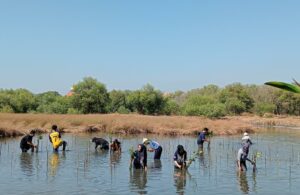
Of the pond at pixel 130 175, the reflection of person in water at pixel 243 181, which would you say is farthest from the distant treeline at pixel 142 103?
the reflection of person in water at pixel 243 181

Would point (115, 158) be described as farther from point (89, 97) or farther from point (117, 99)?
point (117, 99)

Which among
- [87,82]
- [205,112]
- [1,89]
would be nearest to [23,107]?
[87,82]

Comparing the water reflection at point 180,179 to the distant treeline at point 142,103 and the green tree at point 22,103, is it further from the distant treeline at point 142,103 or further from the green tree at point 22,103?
the green tree at point 22,103

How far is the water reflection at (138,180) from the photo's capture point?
48.5 ft

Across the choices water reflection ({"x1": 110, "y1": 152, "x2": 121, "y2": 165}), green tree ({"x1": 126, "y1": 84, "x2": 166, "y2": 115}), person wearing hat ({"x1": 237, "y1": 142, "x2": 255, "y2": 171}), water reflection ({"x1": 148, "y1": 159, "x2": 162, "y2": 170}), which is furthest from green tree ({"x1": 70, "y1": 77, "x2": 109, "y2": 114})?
person wearing hat ({"x1": 237, "y1": 142, "x2": 255, "y2": 171})

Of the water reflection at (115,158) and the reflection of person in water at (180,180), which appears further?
the water reflection at (115,158)

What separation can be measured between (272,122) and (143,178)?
5619cm

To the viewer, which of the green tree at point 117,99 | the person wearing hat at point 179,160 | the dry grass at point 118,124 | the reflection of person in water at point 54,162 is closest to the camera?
the reflection of person in water at point 54,162

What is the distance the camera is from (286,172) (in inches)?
758

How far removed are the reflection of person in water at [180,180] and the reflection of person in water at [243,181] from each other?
85.8 inches

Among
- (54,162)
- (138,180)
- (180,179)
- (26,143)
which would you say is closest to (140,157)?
(138,180)

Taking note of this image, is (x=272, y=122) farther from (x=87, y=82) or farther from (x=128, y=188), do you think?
(x=128, y=188)

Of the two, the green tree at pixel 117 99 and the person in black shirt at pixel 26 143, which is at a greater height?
the green tree at pixel 117 99

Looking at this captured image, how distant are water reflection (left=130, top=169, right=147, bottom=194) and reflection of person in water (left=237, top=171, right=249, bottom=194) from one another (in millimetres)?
3615
